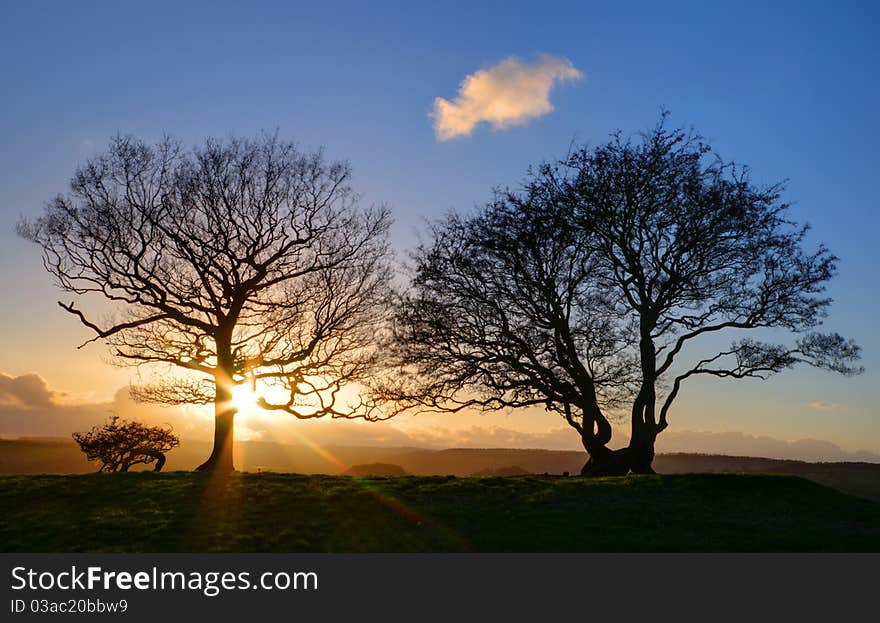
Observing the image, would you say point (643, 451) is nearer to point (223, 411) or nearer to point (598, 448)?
point (598, 448)

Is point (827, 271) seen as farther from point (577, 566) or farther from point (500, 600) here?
point (500, 600)

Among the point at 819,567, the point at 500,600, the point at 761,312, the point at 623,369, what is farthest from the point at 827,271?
the point at 500,600

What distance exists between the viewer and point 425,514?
2031 cm

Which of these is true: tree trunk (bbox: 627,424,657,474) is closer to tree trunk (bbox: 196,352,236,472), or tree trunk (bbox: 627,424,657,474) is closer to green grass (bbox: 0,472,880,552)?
green grass (bbox: 0,472,880,552)

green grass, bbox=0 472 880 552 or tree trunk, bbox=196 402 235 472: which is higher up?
tree trunk, bbox=196 402 235 472

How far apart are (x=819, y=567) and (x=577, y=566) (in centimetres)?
519

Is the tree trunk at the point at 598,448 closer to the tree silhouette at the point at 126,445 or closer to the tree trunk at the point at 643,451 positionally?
the tree trunk at the point at 643,451

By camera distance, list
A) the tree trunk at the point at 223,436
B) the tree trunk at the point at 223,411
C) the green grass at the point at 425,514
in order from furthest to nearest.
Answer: the tree trunk at the point at 223,411 < the tree trunk at the point at 223,436 < the green grass at the point at 425,514

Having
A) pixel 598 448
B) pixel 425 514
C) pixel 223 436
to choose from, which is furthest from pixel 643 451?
pixel 223 436

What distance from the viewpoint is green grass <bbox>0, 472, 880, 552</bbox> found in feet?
55.8

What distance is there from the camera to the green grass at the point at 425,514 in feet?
55.8

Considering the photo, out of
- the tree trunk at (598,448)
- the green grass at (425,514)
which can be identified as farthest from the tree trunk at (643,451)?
the green grass at (425,514)

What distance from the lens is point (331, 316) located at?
3397cm

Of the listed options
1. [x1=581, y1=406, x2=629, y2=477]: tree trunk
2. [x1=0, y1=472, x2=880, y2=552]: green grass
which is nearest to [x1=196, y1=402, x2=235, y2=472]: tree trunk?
[x1=0, y1=472, x2=880, y2=552]: green grass
